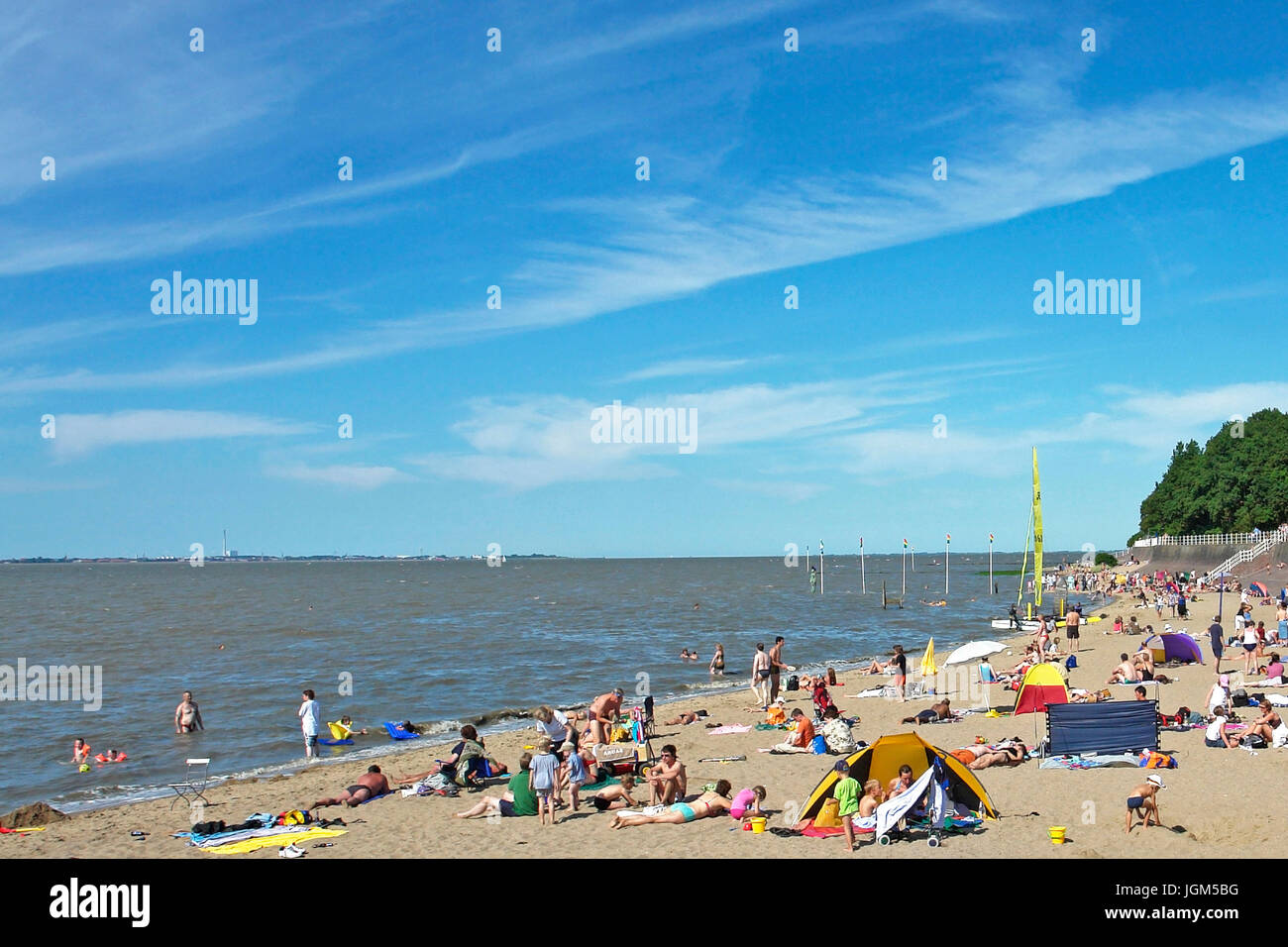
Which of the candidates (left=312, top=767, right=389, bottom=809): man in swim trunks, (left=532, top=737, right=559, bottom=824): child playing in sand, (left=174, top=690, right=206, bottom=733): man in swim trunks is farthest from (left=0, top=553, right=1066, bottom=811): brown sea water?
(left=532, top=737, right=559, bottom=824): child playing in sand

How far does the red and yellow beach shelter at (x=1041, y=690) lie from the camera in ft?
62.4

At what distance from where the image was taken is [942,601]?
74812 millimetres

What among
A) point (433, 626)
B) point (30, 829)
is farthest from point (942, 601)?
point (30, 829)

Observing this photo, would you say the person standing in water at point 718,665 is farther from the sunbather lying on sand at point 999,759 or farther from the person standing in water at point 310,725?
the sunbather lying on sand at point 999,759

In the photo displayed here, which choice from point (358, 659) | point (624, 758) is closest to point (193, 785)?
point (624, 758)

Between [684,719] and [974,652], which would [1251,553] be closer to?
[974,652]

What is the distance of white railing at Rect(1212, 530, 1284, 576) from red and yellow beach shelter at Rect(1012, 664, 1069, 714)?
5099 centimetres

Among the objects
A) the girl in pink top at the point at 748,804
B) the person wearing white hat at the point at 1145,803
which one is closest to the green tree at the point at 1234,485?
the person wearing white hat at the point at 1145,803

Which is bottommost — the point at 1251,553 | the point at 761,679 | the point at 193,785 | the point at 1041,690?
the point at 193,785

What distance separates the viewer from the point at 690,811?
Answer: 13664mm

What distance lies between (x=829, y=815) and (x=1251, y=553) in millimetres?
62090
